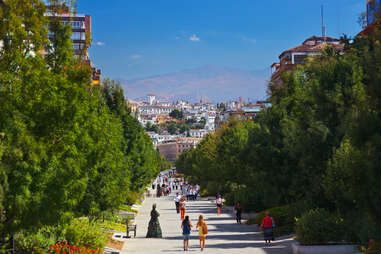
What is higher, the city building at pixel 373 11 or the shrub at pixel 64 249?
the city building at pixel 373 11

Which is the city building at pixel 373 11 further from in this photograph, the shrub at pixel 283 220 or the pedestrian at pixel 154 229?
the pedestrian at pixel 154 229

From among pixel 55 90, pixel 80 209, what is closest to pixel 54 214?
pixel 55 90

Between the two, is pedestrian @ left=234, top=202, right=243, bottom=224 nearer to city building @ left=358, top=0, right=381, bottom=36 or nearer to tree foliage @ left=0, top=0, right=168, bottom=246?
city building @ left=358, top=0, right=381, bottom=36

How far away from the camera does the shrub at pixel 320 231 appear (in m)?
22.7

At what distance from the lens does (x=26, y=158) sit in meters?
14.5

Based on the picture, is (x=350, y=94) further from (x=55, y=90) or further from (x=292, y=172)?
(x=55, y=90)

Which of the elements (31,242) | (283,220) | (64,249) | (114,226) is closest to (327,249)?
(64,249)

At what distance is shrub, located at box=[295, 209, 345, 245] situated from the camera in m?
22.7

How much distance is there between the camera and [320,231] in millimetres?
22781

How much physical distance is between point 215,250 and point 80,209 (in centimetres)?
548

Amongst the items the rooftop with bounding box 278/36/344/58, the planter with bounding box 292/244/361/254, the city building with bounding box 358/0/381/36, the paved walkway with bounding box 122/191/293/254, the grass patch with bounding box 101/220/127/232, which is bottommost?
the paved walkway with bounding box 122/191/293/254

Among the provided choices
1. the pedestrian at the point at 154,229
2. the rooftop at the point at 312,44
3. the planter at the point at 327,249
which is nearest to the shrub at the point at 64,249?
the planter at the point at 327,249

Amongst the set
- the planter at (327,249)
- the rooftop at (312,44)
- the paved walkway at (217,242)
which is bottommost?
the paved walkway at (217,242)

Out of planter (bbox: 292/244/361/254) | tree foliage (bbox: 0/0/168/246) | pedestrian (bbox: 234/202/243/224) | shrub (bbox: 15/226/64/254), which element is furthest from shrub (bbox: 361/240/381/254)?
pedestrian (bbox: 234/202/243/224)
